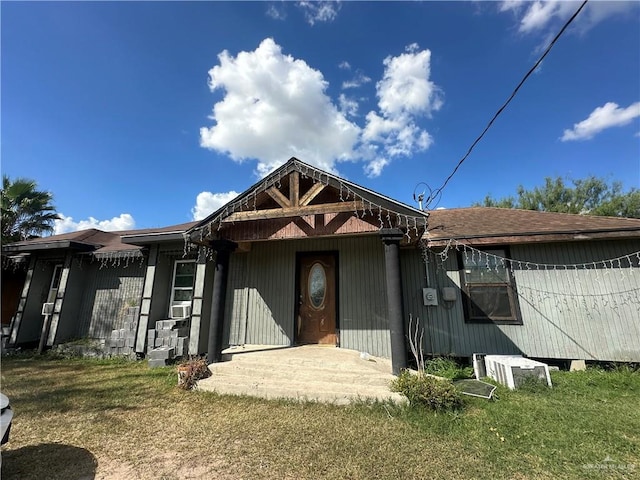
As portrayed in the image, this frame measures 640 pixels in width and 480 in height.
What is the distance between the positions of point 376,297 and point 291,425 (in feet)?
11.5

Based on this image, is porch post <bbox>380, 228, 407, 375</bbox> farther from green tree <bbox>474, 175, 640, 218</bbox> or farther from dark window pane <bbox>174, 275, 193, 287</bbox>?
green tree <bbox>474, 175, 640, 218</bbox>

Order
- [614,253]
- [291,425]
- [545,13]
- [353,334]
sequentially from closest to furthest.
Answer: [291,425] → [545,13] → [614,253] → [353,334]

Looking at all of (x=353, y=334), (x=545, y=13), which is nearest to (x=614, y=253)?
(x=545, y=13)

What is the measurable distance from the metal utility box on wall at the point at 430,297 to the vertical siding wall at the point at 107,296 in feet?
27.8

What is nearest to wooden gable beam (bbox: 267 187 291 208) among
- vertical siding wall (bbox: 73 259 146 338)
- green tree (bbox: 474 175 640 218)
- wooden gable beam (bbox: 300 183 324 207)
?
wooden gable beam (bbox: 300 183 324 207)

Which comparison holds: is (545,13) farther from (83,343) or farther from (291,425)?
(83,343)

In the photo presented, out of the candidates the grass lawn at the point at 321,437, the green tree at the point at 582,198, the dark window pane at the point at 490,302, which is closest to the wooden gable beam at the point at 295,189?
the grass lawn at the point at 321,437

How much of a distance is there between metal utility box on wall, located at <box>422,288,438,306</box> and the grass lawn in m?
2.08

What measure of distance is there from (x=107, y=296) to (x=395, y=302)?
31.0 ft

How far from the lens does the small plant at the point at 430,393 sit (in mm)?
3783

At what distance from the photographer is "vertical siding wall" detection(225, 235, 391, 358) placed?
6.34m

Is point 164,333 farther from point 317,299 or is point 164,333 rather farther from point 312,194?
point 312,194

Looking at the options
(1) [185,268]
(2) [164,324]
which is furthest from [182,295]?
(2) [164,324]

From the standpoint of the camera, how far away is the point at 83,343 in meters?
8.16
